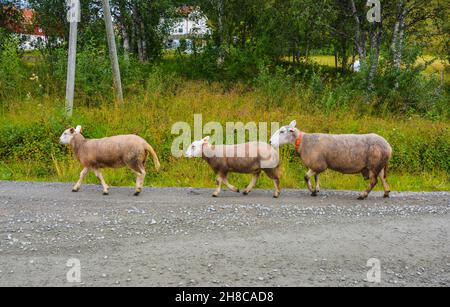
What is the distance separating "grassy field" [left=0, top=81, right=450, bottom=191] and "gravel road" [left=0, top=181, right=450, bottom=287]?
124cm

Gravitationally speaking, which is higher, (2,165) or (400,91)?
(400,91)

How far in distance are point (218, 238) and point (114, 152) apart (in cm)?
314

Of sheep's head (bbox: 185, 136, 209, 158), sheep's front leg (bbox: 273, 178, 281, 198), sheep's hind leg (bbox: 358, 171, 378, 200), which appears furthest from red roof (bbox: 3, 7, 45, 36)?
sheep's hind leg (bbox: 358, 171, 378, 200)

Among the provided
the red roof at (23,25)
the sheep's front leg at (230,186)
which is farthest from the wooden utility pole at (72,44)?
the red roof at (23,25)

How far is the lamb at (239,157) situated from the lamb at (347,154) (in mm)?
526

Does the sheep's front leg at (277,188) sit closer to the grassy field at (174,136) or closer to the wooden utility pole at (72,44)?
the grassy field at (174,136)

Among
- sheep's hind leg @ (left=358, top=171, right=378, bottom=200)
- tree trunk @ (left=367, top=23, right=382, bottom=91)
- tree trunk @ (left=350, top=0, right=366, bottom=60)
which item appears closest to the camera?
sheep's hind leg @ (left=358, top=171, right=378, bottom=200)

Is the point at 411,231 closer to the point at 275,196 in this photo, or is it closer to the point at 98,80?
the point at 275,196

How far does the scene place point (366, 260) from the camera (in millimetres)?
6082

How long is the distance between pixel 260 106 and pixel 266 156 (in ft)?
22.1

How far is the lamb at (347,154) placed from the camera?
348 inches

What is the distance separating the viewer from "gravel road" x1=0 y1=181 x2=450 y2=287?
5551mm

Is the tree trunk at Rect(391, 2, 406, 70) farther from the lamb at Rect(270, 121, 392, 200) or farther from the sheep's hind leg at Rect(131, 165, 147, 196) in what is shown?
the sheep's hind leg at Rect(131, 165, 147, 196)
